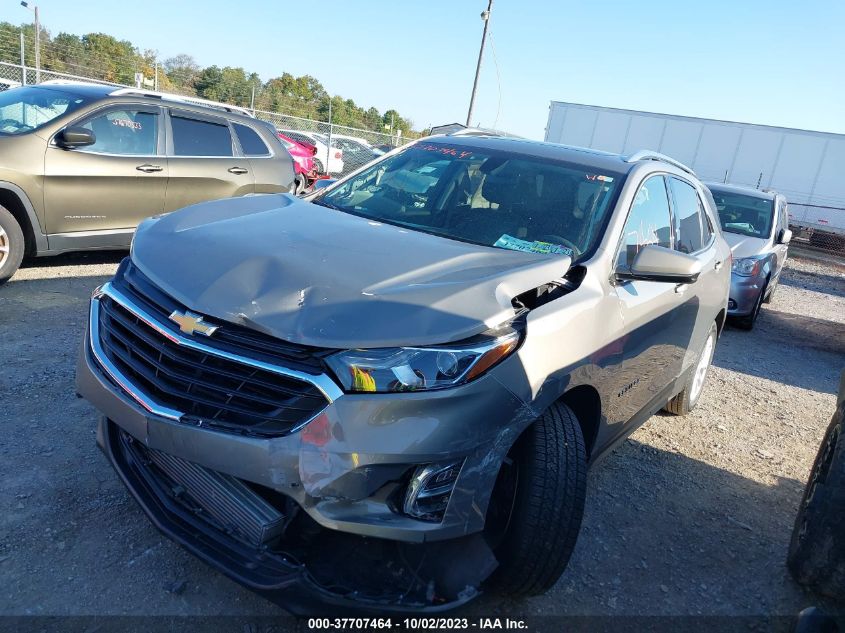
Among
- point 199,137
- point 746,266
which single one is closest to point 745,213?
point 746,266

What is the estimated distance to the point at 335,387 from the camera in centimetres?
202

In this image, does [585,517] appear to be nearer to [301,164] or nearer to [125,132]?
[125,132]

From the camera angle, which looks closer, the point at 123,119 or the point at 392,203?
the point at 392,203

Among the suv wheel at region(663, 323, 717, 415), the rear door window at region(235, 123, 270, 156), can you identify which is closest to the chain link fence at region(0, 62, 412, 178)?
the rear door window at region(235, 123, 270, 156)

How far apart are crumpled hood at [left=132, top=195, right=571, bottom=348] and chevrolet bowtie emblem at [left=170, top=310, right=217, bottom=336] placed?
1.5 inches

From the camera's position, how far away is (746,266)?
813cm

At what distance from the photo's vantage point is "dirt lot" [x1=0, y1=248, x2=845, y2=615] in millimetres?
2516

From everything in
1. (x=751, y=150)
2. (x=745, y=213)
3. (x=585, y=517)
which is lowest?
(x=585, y=517)

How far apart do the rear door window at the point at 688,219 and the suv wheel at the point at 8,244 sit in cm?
530

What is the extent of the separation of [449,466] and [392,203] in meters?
1.85

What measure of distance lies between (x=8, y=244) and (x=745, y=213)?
9.21m

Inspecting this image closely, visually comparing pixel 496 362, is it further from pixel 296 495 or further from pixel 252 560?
pixel 252 560

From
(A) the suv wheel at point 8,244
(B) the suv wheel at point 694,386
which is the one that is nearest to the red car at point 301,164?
(A) the suv wheel at point 8,244

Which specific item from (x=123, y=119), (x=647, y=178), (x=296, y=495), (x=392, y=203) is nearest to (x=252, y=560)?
(x=296, y=495)
